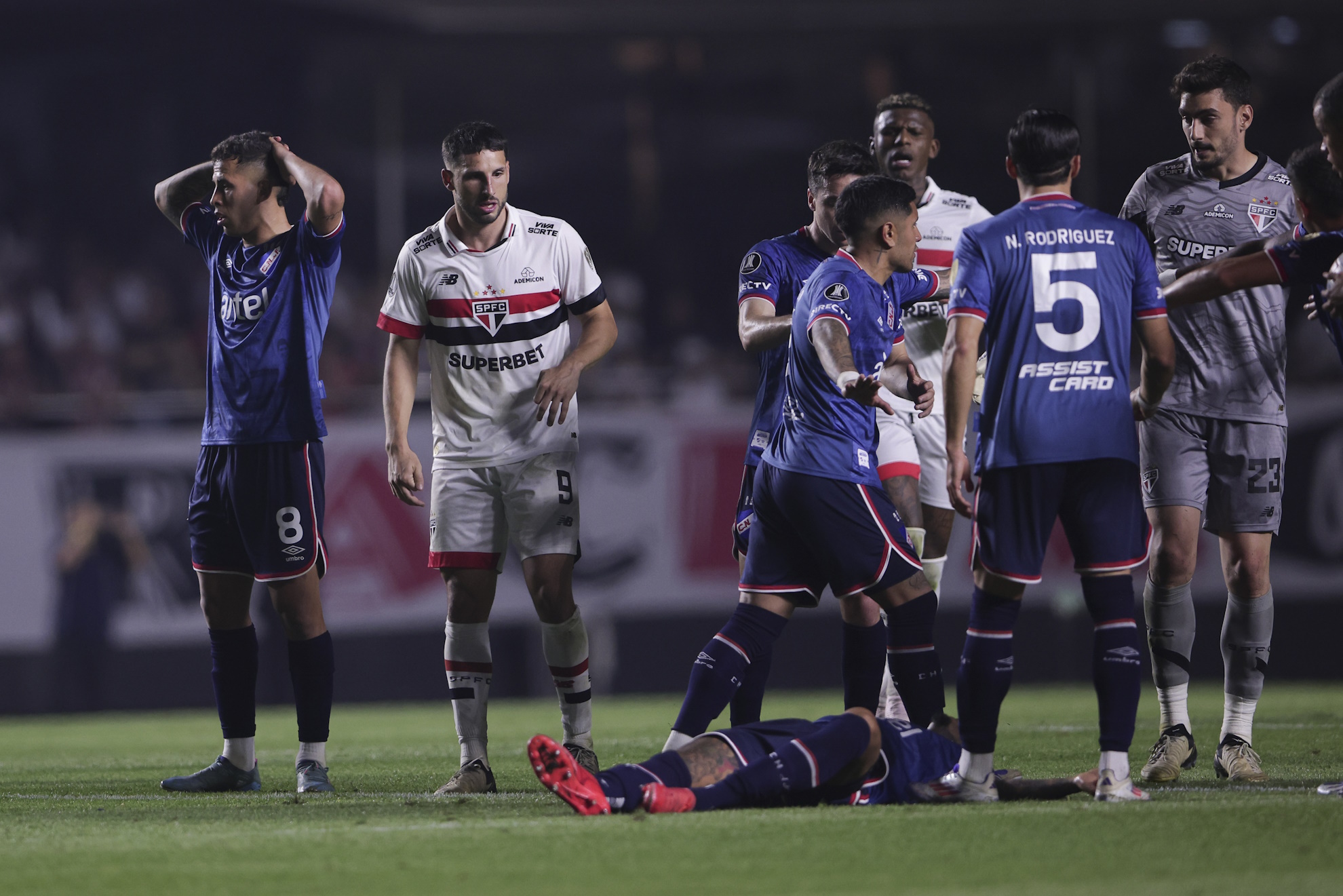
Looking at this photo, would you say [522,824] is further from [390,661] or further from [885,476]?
[390,661]

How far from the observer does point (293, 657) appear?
19.3 ft

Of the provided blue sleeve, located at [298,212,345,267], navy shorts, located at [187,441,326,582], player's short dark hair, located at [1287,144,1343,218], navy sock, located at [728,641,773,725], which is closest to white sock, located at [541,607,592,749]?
navy sock, located at [728,641,773,725]

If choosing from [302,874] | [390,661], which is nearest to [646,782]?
[302,874]

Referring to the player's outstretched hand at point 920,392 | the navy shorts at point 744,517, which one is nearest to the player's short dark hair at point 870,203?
the player's outstretched hand at point 920,392

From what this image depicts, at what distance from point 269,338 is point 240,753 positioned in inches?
63.7

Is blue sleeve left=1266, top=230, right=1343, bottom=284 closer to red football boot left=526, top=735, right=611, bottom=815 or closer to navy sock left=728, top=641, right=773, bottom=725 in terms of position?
navy sock left=728, top=641, right=773, bottom=725

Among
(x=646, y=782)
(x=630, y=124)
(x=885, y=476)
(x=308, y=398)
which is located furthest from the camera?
(x=630, y=124)

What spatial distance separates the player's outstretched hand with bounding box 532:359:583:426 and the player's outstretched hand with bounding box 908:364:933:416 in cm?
126

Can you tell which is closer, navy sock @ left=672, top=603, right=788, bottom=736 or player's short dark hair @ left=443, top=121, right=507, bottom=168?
navy sock @ left=672, top=603, right=788, bottom=736

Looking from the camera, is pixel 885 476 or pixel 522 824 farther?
pixel 885 476

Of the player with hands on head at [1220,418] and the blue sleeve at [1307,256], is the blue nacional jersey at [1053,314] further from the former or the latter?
the player with hands on head at [1220,418]

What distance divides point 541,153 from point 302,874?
17005 millimetres

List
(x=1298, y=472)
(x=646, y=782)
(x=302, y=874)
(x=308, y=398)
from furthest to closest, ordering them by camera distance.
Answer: (x=1298, y=472), (x=308, y=398), (x=646, y=782), (x=302, y=874)

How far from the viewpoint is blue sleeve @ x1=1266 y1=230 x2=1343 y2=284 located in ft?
16.4
